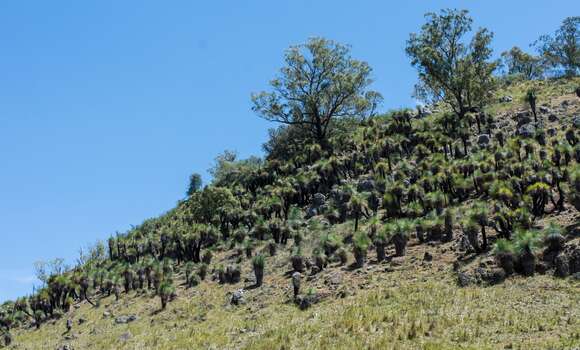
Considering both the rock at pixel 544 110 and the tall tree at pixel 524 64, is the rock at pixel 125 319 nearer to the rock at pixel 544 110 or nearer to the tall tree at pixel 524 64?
the rock at pixel 544 110

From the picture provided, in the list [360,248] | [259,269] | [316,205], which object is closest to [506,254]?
[360,248]

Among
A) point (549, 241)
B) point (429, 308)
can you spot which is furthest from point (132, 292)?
point (549, 241)

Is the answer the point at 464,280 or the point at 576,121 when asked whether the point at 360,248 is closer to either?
the point at 464,280

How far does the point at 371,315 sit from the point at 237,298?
13.0 m

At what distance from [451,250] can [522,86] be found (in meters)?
48.2

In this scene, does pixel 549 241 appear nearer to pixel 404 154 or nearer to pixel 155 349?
pixel 155 349

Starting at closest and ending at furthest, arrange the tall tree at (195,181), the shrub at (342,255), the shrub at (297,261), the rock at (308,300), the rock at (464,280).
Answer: the rock at (464,280)
the rock at (308,300)
the shrub at (342,255)
the shrub at (297,261)
the tall tree at (195,181)

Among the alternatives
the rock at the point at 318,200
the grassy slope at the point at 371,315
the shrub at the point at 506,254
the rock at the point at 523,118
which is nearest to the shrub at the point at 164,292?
the grassy slope at the point at 371,315

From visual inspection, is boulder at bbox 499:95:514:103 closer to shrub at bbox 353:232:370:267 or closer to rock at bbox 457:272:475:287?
shrub at bbox 353:232:370:267

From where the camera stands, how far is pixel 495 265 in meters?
31.6

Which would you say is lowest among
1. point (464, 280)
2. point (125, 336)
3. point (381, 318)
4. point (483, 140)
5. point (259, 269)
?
point (381, 318)

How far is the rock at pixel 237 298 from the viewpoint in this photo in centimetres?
3971

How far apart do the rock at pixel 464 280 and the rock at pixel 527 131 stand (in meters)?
24.1

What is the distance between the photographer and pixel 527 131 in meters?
51.6
